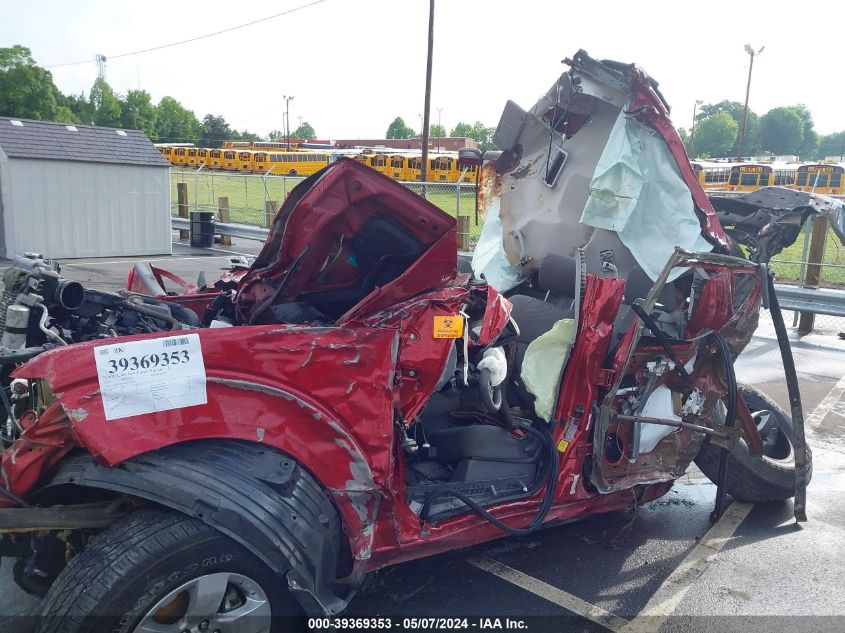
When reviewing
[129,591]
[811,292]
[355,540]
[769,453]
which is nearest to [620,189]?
[769,453]

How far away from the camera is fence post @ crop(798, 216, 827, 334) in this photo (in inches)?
383

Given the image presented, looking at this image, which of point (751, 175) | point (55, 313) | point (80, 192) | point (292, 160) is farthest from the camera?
point (292, 160)

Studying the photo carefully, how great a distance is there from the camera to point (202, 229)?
16.4m

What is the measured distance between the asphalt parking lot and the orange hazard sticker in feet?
4.20

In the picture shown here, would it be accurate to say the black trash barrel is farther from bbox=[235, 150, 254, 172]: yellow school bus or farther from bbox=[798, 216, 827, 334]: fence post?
bbox=[235, 150, 254, 172]: yellow school bus

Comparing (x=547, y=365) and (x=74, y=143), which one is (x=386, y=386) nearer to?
(x=547, y=365)

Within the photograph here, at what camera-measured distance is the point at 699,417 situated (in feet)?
12.0

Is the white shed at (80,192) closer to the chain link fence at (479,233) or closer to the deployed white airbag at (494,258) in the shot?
the chain link fence at (479,233)

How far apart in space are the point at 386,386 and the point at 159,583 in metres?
1.02

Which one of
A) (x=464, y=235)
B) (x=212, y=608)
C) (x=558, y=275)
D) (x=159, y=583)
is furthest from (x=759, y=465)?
(x=464, y=235)

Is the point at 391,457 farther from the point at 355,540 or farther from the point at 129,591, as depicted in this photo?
the point at 129,591

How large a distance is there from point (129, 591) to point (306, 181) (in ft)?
6.09

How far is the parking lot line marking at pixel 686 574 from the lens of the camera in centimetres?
310

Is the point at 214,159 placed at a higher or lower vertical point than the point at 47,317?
higher
